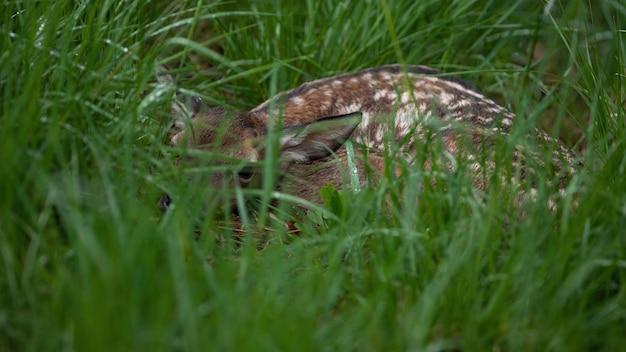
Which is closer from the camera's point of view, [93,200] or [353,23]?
[93,200]

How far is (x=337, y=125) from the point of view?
4.19 metres

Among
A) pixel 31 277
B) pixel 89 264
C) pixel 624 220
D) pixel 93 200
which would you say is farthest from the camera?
pixel 624 220

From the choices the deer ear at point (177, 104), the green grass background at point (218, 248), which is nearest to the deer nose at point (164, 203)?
the green grass background at point (218, 248)

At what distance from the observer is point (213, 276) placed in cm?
277

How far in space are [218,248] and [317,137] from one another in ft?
4.38

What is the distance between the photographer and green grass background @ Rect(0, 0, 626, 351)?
2623mm

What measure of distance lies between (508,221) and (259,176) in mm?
1501

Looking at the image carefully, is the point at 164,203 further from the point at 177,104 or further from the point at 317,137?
the point at 317,137

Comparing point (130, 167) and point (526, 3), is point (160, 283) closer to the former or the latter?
point (130, 167)

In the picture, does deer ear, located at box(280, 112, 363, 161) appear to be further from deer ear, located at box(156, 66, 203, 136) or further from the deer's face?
deer ear, located at box(156, 66, 203, 136)

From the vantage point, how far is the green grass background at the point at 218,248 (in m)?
2.62

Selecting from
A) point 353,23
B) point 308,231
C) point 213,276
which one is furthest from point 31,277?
point 353,23

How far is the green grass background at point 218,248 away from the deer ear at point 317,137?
0.34 meters

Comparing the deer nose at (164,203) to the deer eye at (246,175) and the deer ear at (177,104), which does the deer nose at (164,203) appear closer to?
the deer ear at (177,104)
